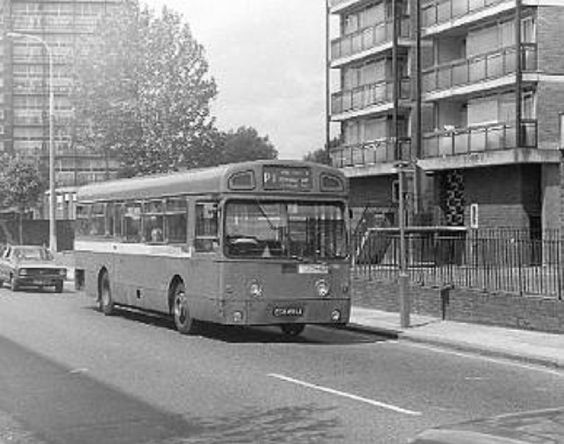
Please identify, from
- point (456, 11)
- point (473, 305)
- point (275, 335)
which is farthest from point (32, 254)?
point (456, 11)

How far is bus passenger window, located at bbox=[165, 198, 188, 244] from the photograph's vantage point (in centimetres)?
1716

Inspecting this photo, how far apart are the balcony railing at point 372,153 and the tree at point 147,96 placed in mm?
9063

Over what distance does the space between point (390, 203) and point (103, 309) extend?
24.0 metres

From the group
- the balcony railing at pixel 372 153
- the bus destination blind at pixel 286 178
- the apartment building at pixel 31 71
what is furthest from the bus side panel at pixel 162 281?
the apartment building at pixel 31 71

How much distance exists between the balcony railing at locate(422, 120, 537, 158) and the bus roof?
57.7 feet

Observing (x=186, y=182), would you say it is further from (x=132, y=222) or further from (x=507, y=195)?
(x=507, y=195)

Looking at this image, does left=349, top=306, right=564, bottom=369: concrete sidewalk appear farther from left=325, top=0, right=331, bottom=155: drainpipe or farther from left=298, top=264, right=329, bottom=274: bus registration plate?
left=325, top=0, right=331, bottom=155: drainpipe

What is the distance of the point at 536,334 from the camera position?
643 inches

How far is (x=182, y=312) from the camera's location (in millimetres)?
17172

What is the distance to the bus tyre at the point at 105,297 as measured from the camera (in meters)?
21.2

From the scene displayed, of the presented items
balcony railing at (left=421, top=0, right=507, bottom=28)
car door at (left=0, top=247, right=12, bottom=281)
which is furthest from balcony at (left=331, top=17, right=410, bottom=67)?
car door at (left=0, top=247, right=12, bottom=281)

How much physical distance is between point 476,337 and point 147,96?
24.1 m

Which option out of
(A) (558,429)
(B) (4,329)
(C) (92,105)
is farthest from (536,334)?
(C) (92,105)

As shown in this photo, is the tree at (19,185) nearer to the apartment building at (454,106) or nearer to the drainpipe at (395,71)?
the apartment building at (454,106)
